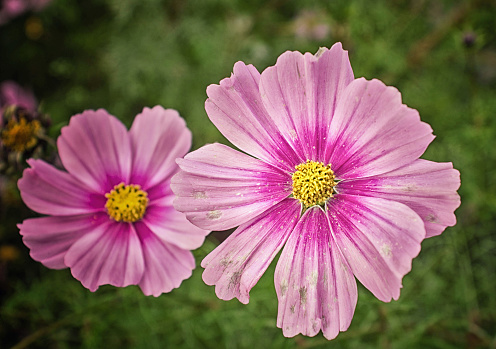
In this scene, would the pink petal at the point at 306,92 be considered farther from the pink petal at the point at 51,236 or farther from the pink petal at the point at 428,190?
the pink petal at the point at 51,236

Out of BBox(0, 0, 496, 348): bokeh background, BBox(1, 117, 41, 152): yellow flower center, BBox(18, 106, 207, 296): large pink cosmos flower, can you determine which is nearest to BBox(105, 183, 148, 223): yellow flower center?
BBox(18, 106, 207, 296): large pink cosmos flower

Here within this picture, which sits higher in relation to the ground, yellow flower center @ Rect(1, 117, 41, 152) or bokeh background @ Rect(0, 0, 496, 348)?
bokeh background @ Rect(0, 0, 496, 348)

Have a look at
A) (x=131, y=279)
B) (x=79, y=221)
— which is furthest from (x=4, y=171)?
(x=131, y=279)

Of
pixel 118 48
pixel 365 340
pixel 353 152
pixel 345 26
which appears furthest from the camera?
pixel 118 48

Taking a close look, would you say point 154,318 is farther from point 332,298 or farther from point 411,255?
point 411,255

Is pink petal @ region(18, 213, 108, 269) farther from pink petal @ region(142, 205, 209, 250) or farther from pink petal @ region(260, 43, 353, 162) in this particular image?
pink petal @ region(260, 43, 353, 162)

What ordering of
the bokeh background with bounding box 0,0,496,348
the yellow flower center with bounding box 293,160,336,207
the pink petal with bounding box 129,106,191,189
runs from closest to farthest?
the yellow flower center with bounding box 293,160,336,207 < the pink petal with bounding box 129,106,191,189 < the bokeh background with bounding box 0,0,496,348

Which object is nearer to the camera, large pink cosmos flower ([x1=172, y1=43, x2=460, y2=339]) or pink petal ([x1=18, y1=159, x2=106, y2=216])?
large pink cosmos flower ([x1=172, y1=43, x2=460, y2=339])

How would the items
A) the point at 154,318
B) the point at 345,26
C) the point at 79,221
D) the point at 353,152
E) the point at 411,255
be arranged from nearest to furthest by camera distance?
the point at 411,255, the point at 353,152, the point at 79,221, the point at 154,318, the point at 345,26
